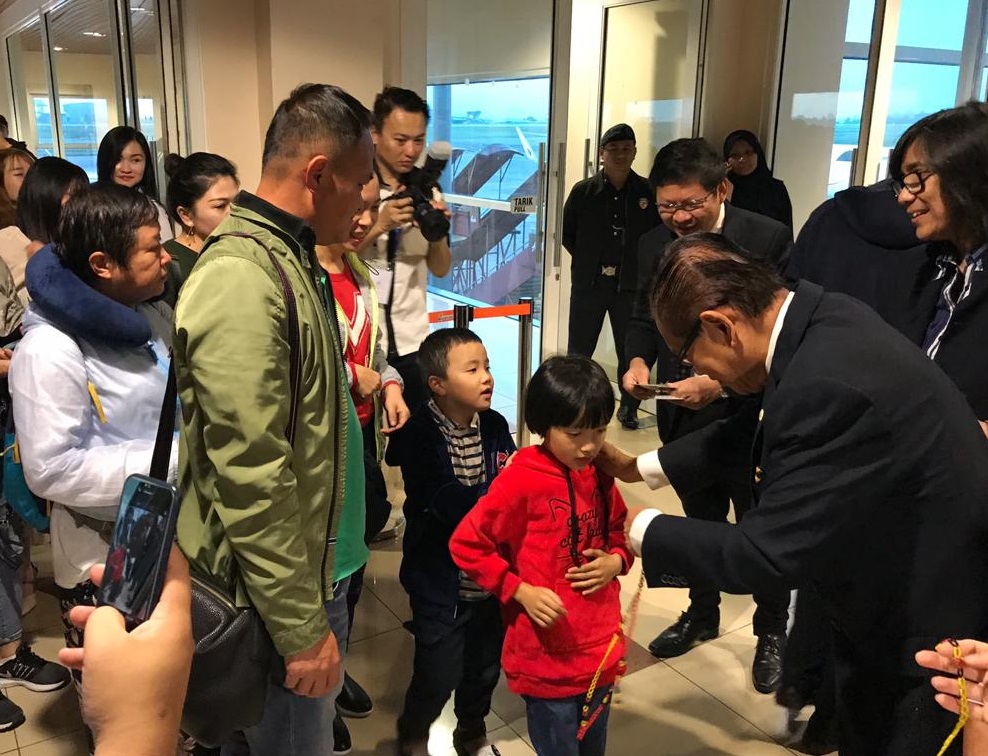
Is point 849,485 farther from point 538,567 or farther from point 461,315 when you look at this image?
point 461,315

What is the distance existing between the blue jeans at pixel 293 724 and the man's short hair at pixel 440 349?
690mm

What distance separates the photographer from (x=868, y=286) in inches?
81.4

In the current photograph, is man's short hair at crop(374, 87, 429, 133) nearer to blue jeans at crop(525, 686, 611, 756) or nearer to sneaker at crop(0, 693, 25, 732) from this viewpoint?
blue jeans at crop(525, 686, 611, 756)

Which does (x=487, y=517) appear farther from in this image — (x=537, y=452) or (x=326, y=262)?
(x=326, y=262)

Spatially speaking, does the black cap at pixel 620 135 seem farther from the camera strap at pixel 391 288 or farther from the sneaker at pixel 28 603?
the sneaker at pixel 28 603

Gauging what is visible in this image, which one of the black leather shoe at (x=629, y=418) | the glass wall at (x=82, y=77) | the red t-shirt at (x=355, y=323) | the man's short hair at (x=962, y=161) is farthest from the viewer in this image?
the glass wall at (x=82, y=77)

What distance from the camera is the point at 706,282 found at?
4.38 feet

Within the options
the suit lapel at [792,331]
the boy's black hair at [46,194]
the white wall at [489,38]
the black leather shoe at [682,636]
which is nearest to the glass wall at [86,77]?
the boy's black hair at [46,194]

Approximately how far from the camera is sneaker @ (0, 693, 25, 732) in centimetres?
232

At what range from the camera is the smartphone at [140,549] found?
82 cm

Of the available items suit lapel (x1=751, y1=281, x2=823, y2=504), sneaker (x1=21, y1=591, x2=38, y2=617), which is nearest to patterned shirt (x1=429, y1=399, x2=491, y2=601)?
suit lapel (x1=751, y1=281, x2=823, y2=504)

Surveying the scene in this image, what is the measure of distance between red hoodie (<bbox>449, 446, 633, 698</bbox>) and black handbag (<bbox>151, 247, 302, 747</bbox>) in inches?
22.2

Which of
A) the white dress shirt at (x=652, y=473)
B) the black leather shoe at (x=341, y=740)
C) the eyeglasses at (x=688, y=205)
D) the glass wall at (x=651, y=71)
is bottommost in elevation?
the black leather shoe at (x=341, y=740)

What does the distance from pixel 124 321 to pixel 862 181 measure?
4.10m
